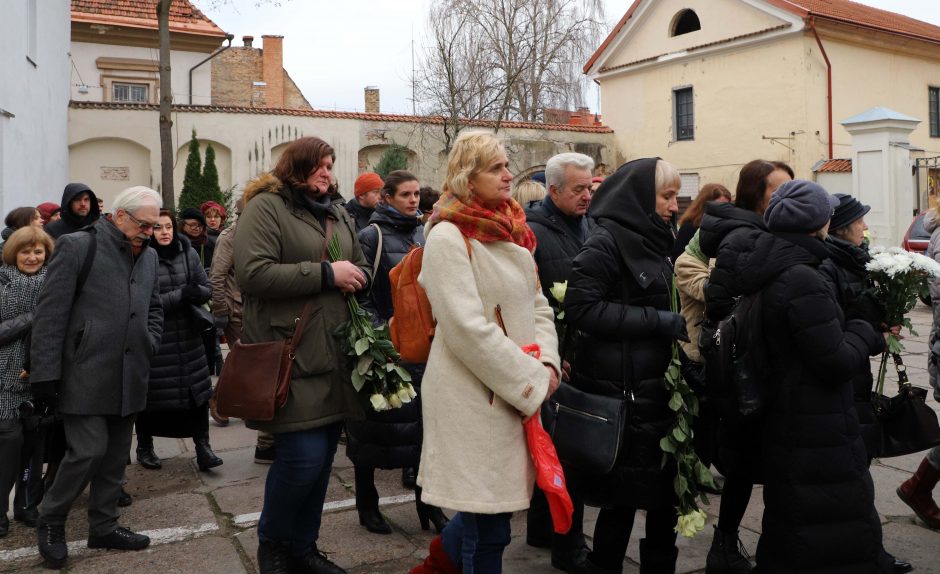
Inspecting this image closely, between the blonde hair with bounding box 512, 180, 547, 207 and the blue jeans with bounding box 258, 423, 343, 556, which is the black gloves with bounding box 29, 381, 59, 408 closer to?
the blue jeans with bounding box 258, 423, 343, 556

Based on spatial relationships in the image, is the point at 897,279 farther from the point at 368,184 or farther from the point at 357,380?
the point at 368,184

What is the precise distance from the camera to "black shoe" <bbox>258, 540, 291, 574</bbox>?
12.1ft

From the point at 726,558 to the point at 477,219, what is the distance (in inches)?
82.6

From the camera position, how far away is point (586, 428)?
331 centimetres

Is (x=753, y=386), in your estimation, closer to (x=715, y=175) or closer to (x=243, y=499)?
(x=243, y=499)

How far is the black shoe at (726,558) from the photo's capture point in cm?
385

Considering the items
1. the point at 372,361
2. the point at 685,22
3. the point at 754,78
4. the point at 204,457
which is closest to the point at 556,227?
the point at 372,361

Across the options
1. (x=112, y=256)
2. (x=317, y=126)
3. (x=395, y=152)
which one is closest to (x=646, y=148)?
(x=395, y=152)

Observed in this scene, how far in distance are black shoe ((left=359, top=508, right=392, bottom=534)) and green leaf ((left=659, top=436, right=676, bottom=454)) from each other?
1.90m

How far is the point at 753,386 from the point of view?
10.9 ft

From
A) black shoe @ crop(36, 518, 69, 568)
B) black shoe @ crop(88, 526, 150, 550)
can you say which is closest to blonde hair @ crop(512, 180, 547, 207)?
black shoe @ crop(88, 526, 150, 550)

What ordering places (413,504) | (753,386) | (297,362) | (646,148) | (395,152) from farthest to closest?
(646,148) < (395,152) < (413,504) < (297,362) < (753,386)

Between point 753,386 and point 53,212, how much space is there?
5.98 metres

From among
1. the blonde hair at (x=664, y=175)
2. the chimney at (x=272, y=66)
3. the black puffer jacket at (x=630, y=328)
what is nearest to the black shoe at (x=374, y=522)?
the black puffer jacket at (x=630, y=328)
